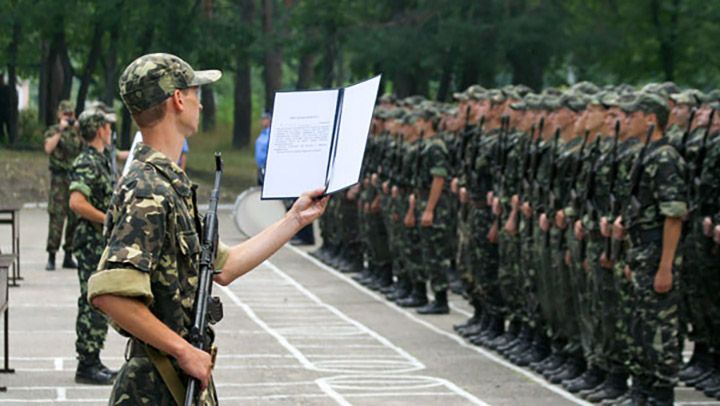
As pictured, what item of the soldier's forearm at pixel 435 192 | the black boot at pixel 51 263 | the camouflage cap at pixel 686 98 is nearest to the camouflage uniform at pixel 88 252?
the camouflage cap at pixel 686 98

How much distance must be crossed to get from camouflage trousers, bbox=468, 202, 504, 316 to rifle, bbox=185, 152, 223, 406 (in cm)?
970

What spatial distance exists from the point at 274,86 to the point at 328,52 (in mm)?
4807

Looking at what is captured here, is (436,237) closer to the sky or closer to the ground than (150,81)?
closer to the ground

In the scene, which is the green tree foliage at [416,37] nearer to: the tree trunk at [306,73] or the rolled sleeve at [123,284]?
the tree trunk at [306,73]

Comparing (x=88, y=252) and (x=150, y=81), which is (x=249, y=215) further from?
(x=150, y=81)

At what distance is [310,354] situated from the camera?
14.9 m

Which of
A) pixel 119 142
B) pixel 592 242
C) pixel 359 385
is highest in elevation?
pixel 592 242

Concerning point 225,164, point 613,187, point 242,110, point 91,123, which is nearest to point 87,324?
point 91,123

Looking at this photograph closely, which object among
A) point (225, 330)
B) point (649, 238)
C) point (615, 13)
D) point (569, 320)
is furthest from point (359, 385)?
point (615, 13)

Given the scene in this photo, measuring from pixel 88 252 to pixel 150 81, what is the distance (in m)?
6.91

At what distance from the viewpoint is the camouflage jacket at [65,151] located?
22219mm

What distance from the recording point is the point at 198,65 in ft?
136

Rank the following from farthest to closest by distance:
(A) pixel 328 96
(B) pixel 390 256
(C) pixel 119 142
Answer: (C) pixel 119 142 → (B) pixel 390 256 → (A) pixel 328 96

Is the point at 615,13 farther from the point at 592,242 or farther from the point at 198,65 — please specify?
the point at 592,242
